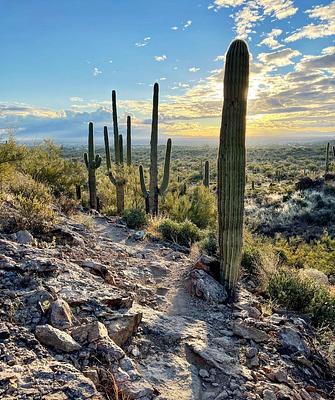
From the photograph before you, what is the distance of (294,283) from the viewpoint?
7.18 meters

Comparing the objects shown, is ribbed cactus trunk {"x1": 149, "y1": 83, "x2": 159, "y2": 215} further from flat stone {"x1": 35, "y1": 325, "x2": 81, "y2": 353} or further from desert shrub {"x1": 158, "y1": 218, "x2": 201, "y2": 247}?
flat stone {"x1": 35, "y1": 325, "x2": 81, "y2": 353}

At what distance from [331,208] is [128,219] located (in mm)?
14325

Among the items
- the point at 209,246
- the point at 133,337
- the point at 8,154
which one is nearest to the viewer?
the point at 133,337

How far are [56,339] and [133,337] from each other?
1153mm

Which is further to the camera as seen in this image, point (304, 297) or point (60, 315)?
point (304, 297)

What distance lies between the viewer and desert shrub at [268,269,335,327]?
672cm

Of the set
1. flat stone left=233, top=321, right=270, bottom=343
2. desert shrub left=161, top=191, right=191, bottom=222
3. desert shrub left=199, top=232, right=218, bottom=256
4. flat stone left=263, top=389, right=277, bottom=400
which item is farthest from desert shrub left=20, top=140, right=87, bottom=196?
flat stone left=263, top=389, right=277, bottom=400

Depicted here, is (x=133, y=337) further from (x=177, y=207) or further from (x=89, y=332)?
(x=177, y=207)

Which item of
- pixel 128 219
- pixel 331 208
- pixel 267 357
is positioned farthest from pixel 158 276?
pixel 331 208

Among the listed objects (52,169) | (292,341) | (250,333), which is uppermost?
(52,169)

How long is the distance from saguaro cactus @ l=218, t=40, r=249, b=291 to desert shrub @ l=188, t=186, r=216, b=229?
8.63 m

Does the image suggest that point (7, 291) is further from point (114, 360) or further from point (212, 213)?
point (212, 213)

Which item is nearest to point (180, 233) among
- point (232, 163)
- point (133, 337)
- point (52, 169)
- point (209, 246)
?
point (209, 246)

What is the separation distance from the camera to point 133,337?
4840 mm
